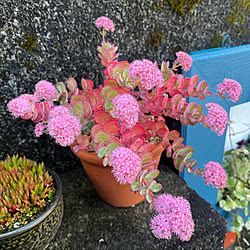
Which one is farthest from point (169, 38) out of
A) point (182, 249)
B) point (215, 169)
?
point (182, 249)

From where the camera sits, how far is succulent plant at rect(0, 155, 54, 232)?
24.8 inches

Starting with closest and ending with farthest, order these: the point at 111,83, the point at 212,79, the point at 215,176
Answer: the point at 215,176, the point at 111,83, the point at 212,79

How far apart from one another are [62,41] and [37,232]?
0.68m

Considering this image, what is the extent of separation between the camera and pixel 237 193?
4.51 feet

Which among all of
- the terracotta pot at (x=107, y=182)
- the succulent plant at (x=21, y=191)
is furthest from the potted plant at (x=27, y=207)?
the terracotta pot at (x=107, y=182)

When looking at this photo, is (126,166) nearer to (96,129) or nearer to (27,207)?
(96,129)

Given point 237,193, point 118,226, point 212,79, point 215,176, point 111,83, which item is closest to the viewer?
point 215,176

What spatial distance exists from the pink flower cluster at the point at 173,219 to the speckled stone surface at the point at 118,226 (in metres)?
0.25

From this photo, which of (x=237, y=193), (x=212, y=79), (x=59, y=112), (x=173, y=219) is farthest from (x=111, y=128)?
(x=237, y=193)

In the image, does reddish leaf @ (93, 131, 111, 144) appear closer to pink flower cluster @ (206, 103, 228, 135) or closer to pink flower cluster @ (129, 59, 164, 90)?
pink flower cluster @ (129, 59, 164, 90)

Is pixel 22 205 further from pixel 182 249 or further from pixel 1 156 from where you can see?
pixel 182 249

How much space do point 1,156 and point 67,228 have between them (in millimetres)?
390

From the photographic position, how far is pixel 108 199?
870mm

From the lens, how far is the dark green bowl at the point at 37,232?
59 cm
